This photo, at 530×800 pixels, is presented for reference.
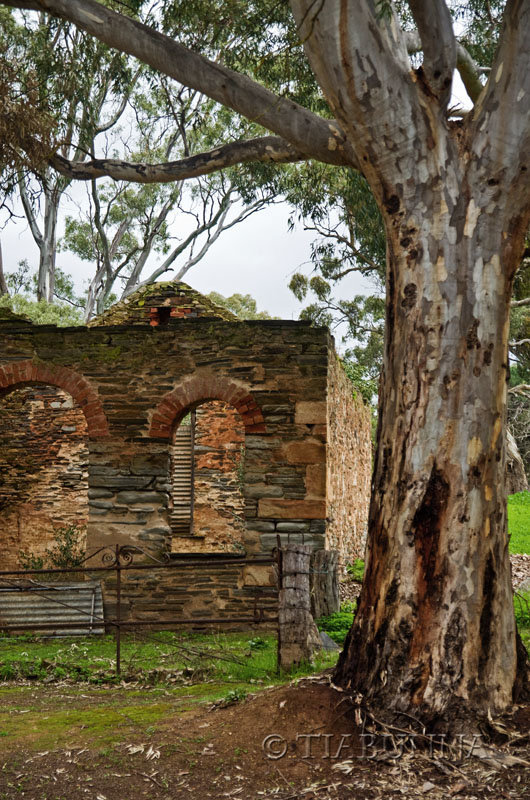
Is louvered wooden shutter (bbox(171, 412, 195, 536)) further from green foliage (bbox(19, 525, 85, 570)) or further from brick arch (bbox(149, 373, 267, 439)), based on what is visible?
brick arch (bbox(149, 373, 267, 439))

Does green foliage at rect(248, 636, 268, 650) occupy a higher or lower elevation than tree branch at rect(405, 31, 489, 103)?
lower

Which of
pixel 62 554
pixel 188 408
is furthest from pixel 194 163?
pixel 62 554

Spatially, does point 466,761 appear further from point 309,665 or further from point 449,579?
point 309,665

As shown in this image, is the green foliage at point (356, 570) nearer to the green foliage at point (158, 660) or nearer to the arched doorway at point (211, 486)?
the arched doorway at point (211, 486)

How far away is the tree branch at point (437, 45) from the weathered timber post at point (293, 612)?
362 cm

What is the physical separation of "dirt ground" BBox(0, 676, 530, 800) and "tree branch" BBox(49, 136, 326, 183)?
532cm

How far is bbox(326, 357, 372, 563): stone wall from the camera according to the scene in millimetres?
10930

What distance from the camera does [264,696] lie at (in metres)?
5.13

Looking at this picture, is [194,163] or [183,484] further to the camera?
[183,484]

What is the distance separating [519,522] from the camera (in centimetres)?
1945

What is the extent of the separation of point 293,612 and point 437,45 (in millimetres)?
4328

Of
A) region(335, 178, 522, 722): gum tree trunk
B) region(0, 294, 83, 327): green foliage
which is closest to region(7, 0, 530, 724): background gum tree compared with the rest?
region(335, 178, 522, 722): gum tree trunk

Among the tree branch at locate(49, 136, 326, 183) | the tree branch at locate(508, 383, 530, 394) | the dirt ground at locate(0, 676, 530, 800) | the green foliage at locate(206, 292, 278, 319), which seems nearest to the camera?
the dirt ground at locate(0, 676, 530, 800)

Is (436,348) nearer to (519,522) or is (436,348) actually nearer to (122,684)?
(122,684)
